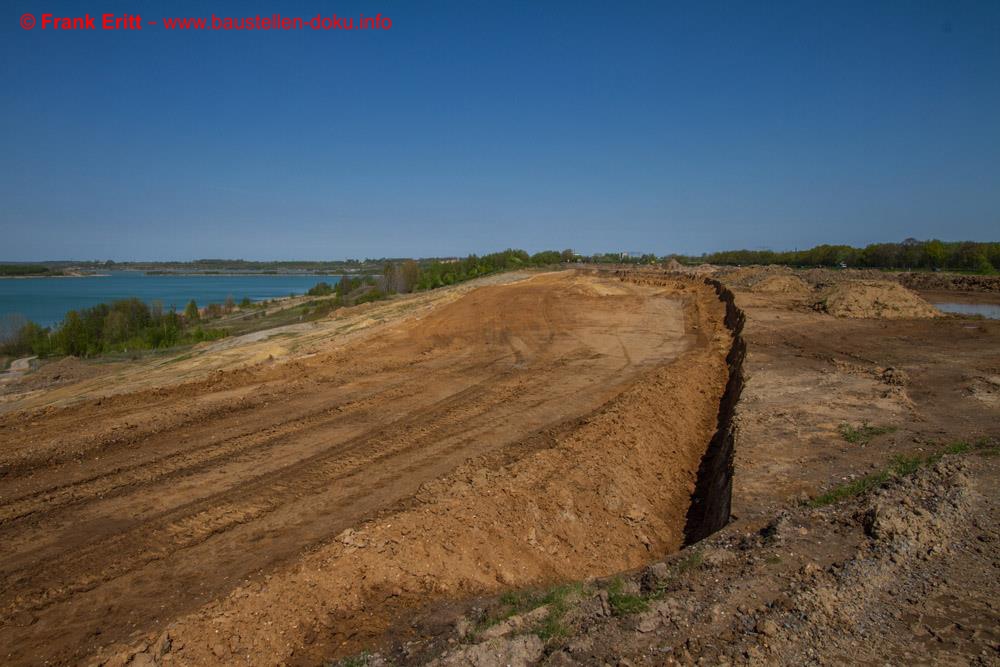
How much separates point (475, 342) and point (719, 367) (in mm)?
7883

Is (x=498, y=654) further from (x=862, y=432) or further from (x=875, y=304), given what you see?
(x=875, y=304)

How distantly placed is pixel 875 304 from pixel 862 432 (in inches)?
743

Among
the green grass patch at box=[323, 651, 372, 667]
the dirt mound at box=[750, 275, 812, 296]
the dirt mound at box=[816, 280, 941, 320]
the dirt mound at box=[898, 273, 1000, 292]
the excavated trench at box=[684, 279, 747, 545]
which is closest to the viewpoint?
the green grass patch at box=[323, 651, 372, 667]

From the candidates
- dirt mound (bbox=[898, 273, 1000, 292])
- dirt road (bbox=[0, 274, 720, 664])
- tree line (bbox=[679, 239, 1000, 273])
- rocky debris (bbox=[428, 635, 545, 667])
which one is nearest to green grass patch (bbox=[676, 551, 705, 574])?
rocky debris (bbox=[428, 635, 545, 667])

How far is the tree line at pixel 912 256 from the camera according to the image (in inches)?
2246

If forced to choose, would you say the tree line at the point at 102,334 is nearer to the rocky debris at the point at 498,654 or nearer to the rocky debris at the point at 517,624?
the rocky debris at the point at 517,624

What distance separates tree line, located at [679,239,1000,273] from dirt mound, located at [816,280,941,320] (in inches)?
1498

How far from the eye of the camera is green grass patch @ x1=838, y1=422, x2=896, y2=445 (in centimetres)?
871

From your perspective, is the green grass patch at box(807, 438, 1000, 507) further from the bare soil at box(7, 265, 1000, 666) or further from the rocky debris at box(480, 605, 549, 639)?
the rocky debris at box(480, 605, 549, 639)

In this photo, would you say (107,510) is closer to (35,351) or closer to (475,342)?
(475,342)

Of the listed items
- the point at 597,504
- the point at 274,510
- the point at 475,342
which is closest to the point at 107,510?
the point at 274,510

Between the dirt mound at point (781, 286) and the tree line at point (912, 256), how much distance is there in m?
31.1

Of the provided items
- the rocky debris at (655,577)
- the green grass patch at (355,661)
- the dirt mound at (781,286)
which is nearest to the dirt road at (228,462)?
the green grass patch at (355,661)

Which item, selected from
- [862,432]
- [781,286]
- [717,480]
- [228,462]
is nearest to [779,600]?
[717,480]
